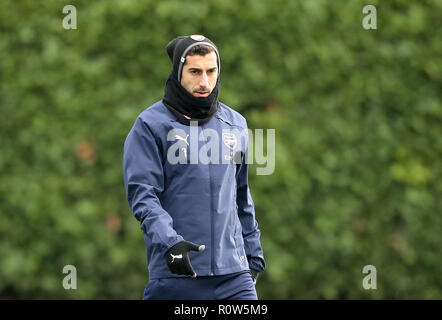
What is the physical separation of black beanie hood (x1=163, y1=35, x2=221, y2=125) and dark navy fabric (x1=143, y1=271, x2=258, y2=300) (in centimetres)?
79

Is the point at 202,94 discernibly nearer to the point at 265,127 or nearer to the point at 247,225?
the point at 247,225

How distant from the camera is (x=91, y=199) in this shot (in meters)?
7.80

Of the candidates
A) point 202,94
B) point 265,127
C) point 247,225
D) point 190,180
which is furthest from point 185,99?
point 265,127

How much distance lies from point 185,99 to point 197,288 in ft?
3.12

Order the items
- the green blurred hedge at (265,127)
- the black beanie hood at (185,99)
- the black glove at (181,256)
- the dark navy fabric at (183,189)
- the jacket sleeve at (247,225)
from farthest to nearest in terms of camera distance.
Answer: the green blurred hedge at (265,127) → the jacket sleeve at (247,225) → the black beanie hood at (185,99) → the dark navy fabric at (183,189) → the black glove at (181,256)

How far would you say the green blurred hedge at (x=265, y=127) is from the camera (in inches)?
304

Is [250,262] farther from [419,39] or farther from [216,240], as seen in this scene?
[419,39]

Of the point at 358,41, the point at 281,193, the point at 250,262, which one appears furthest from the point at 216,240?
the point at 358,41

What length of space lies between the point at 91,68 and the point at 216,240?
4034mm

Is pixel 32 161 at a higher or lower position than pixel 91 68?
lower

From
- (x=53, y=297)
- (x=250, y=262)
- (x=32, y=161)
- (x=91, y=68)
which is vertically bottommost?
(x=53, y=297)

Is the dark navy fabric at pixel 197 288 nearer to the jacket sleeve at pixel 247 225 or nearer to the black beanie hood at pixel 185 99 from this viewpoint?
the jacket sleeve at pixel 247 225

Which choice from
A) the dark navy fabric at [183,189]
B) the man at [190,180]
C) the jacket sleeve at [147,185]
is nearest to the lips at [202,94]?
the man at [190,180]

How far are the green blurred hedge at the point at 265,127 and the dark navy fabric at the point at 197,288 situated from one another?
3631 mm
